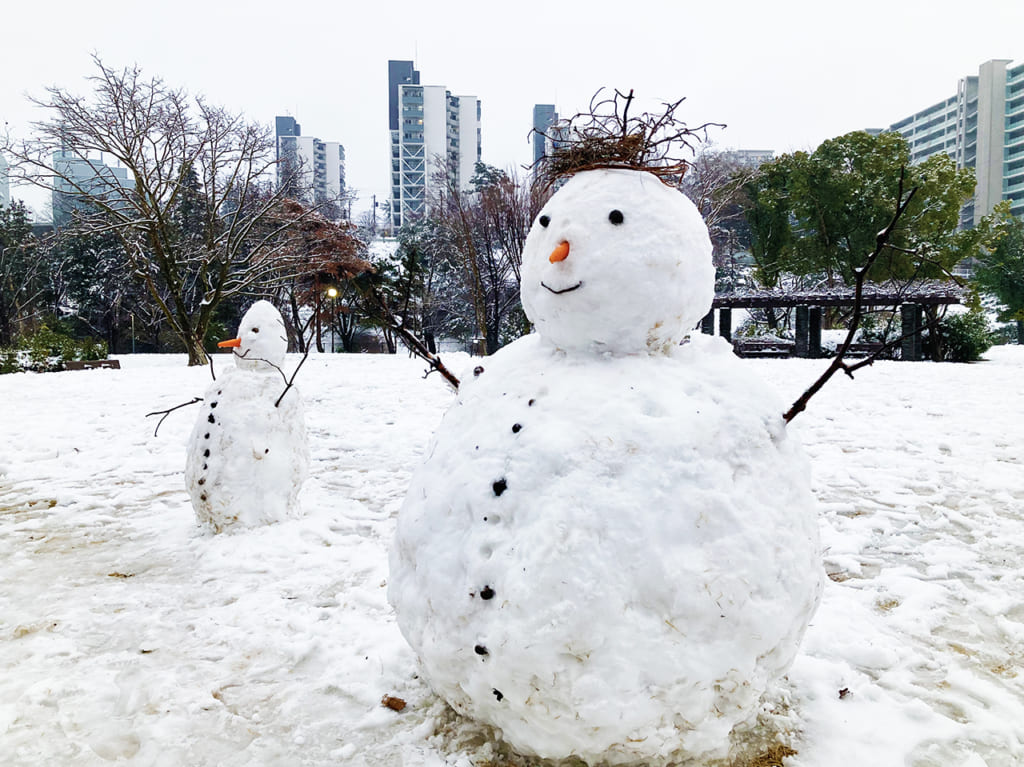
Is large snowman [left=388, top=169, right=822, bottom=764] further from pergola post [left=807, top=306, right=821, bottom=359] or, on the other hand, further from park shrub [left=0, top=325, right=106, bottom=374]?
pergola post [left=807, top=306, right=821, bottom=359]

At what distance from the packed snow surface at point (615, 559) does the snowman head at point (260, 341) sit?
280 centimetres

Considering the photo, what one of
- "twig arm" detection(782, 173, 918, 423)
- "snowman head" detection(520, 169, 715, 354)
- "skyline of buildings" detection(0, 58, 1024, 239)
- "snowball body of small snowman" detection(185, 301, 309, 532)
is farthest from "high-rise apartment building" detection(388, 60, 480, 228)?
"twig arm" detection(782, 173, 918, 423)

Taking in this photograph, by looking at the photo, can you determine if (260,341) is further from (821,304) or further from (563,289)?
(821,304)

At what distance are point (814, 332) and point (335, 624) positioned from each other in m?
17.1

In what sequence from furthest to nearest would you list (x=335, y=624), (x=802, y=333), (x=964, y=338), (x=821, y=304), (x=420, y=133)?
1. (x=420, y=133)
2. (x=802, y=333)
3. (x=821, y=304)
4. (x=964, y=338)
5. (x=335, y=624)

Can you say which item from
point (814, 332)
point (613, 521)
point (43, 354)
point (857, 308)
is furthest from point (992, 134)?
point (43, 354)

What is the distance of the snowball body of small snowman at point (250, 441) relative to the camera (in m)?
4.12

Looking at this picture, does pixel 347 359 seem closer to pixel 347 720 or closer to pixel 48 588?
pixel 48 588

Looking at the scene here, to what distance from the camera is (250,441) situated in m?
4.12

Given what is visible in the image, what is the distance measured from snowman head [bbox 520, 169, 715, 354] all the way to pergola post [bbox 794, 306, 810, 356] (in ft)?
55.3

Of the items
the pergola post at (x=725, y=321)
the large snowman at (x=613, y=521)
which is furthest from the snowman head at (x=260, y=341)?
the pergola post at (x=725, y=321)

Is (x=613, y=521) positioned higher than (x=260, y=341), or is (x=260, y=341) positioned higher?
(x=260, y=341)

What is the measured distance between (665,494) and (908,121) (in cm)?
8244

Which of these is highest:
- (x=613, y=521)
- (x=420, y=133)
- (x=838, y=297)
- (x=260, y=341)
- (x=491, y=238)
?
(x=420, y=133)
